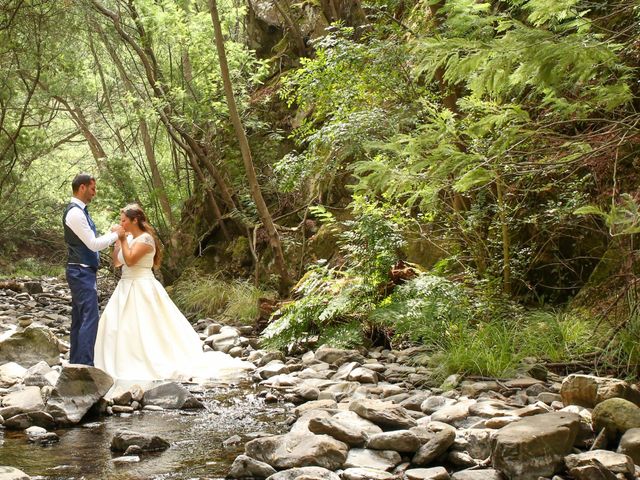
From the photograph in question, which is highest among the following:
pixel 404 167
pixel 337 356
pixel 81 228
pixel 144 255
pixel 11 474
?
pixel 404 167

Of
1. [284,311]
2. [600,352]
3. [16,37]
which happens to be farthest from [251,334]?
[16,37]

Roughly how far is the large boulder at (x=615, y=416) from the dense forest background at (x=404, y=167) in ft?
3.37

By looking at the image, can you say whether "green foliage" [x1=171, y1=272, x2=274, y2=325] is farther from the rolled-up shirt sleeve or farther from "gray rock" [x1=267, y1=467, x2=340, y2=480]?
"gray rock" [x1=267, y1=467, x2=340, y2=480]

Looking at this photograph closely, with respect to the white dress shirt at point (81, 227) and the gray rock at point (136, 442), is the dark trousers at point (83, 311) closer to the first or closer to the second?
the white dress shirt at point (81, 227)

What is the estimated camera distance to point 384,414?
4535 mm

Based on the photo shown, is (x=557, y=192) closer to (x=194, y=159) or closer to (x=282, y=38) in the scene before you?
(x=194, y=159)

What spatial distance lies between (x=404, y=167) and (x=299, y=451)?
2.83 metres

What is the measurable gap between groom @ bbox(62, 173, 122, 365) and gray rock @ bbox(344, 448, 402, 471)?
3.66m

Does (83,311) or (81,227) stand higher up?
(81,227)

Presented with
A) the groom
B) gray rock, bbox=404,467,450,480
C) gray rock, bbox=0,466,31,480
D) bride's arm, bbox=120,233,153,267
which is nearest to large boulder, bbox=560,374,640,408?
gray rock, bbox=404,467,450,480

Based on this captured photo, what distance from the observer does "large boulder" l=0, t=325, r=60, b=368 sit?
7215 millimetres

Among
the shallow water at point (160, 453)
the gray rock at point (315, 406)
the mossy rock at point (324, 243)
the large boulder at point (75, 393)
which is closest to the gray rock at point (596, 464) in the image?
the shallow water at point (160, 453)

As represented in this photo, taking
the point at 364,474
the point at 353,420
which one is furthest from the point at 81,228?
the point at 364,474

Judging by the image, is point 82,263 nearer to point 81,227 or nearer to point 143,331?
point 81,227
